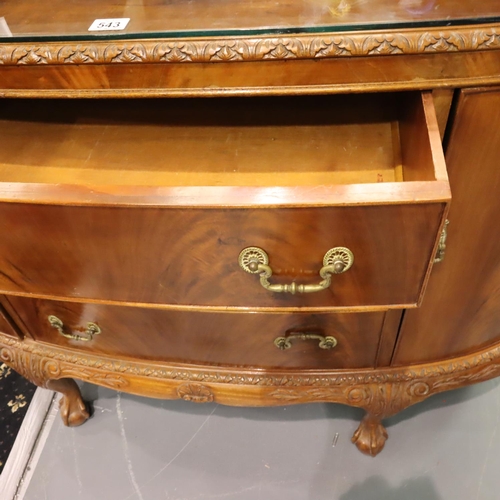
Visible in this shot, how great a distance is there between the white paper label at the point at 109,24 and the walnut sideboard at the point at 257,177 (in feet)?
0.04

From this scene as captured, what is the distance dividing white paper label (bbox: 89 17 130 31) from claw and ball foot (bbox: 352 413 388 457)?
0.72m

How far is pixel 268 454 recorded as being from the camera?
875 mm

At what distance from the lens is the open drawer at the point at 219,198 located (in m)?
0.38

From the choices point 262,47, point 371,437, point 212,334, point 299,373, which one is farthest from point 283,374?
point 262,47

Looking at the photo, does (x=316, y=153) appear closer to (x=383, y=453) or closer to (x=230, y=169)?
(x=230, y=169)

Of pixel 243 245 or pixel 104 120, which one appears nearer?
pixel 243 245

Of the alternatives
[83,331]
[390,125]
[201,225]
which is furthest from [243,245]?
[83,331]

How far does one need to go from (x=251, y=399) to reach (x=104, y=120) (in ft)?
1.55

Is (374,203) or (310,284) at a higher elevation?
(374,203)

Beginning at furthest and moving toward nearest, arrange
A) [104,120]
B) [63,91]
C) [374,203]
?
[104,120], [63,91], [374,203]

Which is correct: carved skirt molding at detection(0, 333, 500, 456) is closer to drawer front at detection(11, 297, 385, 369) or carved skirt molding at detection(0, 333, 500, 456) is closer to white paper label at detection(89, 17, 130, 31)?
drawer front at detection(11, 297, 385, 369)

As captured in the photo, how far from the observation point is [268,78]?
16.6 inches

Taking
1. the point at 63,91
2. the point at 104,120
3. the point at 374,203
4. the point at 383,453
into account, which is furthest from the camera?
the point at 383,453

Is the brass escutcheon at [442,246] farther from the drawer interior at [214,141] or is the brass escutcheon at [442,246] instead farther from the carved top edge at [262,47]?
the carved top edge at [262,47]
